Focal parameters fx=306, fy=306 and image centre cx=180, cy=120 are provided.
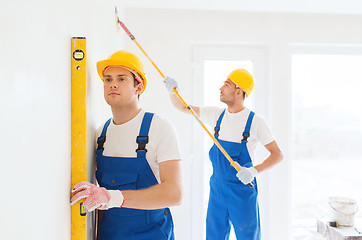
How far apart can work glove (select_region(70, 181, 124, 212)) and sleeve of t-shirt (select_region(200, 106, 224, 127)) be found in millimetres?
1790

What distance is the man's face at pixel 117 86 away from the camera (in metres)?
1.38

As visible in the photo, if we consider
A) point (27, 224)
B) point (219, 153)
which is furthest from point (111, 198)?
point (219, 153)

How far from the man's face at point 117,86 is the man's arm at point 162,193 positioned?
0.35 meters

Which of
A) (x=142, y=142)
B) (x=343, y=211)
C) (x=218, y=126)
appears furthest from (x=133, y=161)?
(x=343, y=211)

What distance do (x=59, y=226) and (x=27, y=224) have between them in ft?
0.89

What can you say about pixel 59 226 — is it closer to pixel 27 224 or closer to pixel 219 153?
pixel 27 224

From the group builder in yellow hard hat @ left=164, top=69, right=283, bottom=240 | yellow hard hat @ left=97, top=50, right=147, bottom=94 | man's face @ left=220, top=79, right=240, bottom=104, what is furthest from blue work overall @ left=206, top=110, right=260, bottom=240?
yellow hard hat @ left=97, top=50, right=147, bottom=94

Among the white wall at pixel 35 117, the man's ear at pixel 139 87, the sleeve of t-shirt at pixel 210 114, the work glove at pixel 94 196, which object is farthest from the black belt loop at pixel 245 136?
the white wall at pixel 35 117

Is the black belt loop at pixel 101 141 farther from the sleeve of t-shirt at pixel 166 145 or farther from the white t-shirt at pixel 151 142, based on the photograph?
the sleeve of t-shirt at pixel 166 145

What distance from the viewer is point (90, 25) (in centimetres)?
144

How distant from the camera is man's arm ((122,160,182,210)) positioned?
Answer: 1191mm

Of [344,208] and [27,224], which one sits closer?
[27,224]

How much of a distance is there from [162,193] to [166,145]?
8.1 inches

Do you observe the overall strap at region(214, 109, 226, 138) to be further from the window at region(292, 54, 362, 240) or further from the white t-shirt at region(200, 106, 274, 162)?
the window at region(292, 54, 362, 240)
